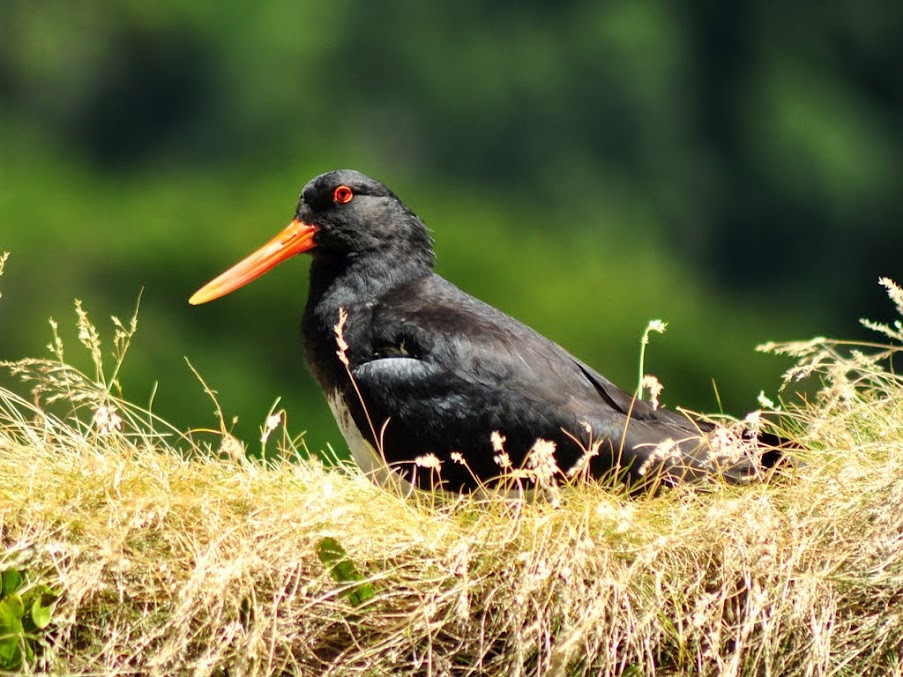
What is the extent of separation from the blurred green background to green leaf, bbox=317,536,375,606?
18.5m

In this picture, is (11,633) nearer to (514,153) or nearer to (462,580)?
(462,580)

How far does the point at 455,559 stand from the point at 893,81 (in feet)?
112

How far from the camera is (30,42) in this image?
1315 inches

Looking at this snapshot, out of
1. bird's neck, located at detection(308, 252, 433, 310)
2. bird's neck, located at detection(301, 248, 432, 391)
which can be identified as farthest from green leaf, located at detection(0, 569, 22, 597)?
bird's neck, located at detection(308, 252, 433, 310)

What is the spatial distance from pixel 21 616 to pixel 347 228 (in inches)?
108

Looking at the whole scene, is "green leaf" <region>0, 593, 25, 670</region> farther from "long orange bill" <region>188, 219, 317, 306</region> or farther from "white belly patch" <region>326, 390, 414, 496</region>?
"long orange bill" <region>188, 219, 317, 306</region>

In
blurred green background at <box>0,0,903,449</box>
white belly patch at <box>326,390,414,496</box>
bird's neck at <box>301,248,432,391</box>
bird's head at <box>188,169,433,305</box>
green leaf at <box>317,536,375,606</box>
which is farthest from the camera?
blurred green background at <box>0,0,903,449</box>

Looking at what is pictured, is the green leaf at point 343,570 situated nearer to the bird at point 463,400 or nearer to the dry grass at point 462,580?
the dry grass at point 462,580

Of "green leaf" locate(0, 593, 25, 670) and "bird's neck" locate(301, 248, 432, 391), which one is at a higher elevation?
"bird's neck" locate(301, 248, 432, 391)

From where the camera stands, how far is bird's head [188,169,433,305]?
21.7 ft

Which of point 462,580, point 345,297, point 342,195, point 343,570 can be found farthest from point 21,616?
point 342,195

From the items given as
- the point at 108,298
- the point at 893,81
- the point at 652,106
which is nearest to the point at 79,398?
the point at 108,298

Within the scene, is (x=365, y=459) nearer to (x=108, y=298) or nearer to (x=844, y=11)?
(x=108, y=298)

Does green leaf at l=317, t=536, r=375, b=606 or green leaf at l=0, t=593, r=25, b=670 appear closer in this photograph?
green leaf at l=0, t=593, r=25, b=670
